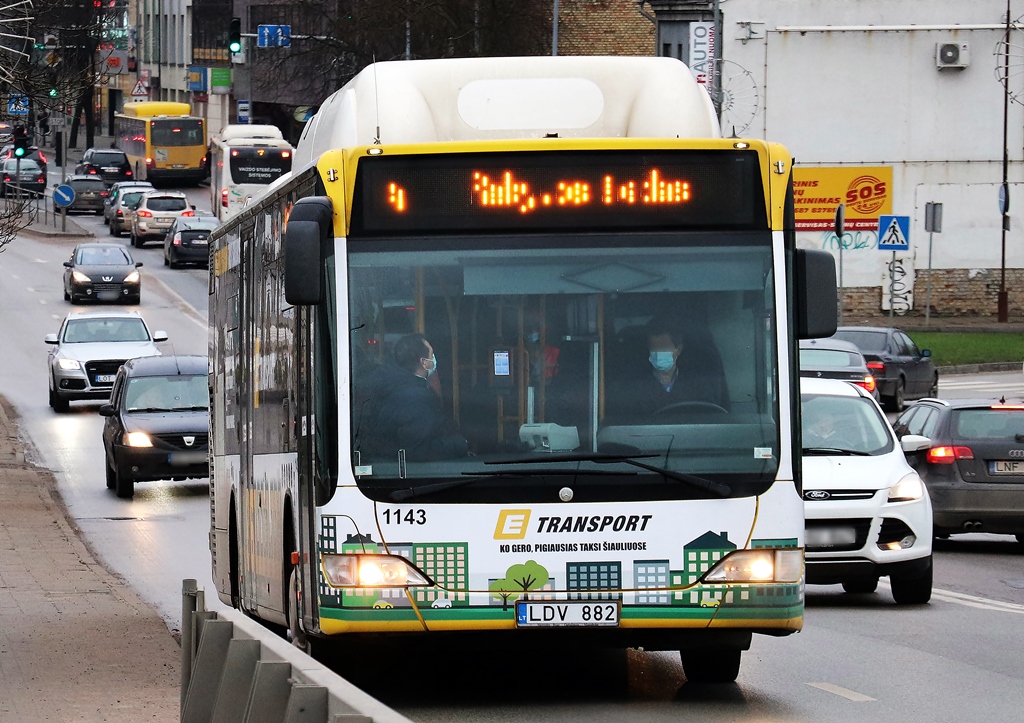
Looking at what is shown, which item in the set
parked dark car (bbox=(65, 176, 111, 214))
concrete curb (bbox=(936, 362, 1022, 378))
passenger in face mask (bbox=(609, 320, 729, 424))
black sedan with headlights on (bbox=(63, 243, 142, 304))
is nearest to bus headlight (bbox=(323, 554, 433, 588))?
passenger in face mask (bbox=(609, 320, 729, 424))

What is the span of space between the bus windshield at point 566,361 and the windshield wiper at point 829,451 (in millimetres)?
6083

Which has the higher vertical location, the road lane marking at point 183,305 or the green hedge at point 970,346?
the road lane marking at point 183,305

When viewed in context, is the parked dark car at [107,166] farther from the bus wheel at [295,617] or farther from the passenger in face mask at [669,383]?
the passenger in face mask at [669,383]

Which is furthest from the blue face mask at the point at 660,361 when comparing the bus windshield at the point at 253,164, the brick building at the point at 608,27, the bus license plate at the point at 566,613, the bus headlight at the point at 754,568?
the brick building at the point at 608,27

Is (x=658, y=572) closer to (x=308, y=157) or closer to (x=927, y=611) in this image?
(x=308, y=157)

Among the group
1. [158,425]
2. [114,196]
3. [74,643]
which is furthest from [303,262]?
[114,196]

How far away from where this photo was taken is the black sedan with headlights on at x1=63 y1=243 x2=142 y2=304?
178ft

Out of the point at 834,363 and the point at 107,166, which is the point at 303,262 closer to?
the point at 834,363

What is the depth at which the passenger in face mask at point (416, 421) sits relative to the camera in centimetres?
932

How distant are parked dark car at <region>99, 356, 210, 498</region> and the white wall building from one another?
3052 centimetres

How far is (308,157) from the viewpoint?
38.2 ft

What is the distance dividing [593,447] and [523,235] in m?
1.04

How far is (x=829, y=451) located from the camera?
1559cm

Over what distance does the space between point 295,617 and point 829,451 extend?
6410 millimetres
